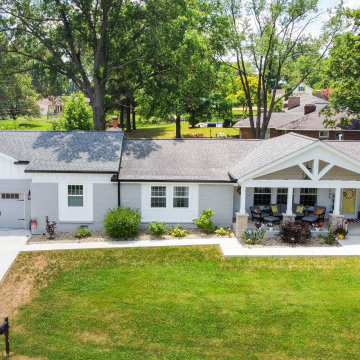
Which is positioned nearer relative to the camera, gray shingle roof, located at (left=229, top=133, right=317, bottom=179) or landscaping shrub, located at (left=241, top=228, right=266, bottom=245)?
landscaping shrub, located at (left=241, top=228, right=266, bottom=245)

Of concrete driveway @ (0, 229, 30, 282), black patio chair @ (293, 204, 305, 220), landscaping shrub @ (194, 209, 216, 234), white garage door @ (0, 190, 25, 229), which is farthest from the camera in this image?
white garage door @ (0, 190, 25, 229)

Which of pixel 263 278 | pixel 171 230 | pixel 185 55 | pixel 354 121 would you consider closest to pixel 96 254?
pixel 171 230

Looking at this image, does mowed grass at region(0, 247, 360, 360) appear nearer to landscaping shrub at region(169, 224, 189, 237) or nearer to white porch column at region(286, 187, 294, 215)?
landscaping shrub at region(169, 224, 189, 237)

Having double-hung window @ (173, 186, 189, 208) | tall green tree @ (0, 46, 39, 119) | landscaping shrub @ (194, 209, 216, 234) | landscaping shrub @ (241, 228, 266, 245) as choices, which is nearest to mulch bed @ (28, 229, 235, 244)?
landscaping shrub @ (194, 209, 216, 234)

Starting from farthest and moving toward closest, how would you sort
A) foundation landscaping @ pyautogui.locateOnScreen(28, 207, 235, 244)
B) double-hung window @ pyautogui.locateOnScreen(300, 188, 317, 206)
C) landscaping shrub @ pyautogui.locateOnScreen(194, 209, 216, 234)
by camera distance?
double-hung window @ pyautogui.locateOnScreen(300, 188, 317, 206) < landscaping shrub @ pyautogui.locateOnScreen(194, 209, 216, 234) < foundation landscaping @ pyautogui.locateOnScreen(28, 207, 235, 244)

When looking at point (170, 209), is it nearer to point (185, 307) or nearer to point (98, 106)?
point (185, 307)

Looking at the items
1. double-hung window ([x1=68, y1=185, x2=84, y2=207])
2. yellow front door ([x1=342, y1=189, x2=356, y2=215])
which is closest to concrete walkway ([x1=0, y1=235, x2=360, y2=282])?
double-hung window ([x1=68, y1=185, x2=84, y2=207])

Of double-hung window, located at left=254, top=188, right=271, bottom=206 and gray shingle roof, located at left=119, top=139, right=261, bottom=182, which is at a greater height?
gray shingle roof, located at left=119, top=139, right=261, bottom=182

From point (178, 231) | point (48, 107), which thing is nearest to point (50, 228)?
point (178, 231)

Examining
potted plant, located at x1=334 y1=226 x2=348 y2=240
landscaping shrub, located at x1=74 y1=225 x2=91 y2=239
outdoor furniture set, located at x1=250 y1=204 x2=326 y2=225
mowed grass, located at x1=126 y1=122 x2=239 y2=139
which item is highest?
mowed grass, located at x1=126 y1=122 x2=239 y2=139
